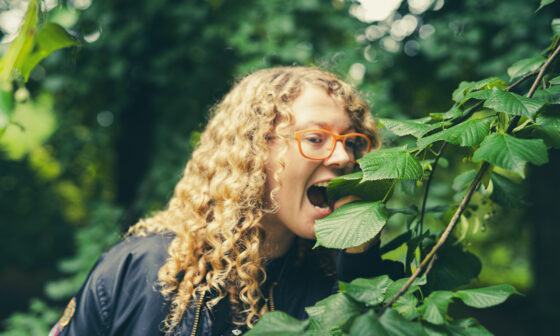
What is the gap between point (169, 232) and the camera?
1.68m

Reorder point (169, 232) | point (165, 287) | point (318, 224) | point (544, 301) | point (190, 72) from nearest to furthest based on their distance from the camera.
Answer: point (318, 224), point (165, 287), point (169, 232), point (190, 72), point (544, 301)

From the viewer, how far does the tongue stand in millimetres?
1701

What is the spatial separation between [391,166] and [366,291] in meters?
0.28

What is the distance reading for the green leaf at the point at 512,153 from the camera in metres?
0.74

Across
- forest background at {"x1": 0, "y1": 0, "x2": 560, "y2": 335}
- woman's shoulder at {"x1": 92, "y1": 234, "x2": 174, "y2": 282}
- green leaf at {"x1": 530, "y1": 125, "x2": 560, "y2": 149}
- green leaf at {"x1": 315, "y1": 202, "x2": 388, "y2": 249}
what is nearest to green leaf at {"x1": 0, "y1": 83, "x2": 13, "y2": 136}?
green leaf at {"x1": 315, "y1": 202, "x2": 388, "y2": 249}

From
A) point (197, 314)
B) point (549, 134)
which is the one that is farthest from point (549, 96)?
point (197, 314)

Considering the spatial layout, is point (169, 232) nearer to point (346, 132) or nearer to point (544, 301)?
point (346, 132)

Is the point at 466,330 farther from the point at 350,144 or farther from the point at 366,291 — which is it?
the point at 350,144

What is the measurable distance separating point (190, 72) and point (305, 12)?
40.3 inches

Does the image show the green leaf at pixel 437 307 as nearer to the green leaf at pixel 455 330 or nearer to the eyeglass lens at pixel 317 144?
the green leaf at pixel 455 330

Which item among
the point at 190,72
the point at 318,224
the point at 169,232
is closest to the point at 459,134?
the point at 318,224

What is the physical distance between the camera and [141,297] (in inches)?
57.6

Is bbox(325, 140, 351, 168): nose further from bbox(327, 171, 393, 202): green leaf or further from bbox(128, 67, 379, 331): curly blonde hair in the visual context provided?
bbox(327, 171, 393, 202): green leaf

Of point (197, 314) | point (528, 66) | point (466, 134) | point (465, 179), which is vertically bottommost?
point (197, 314)
